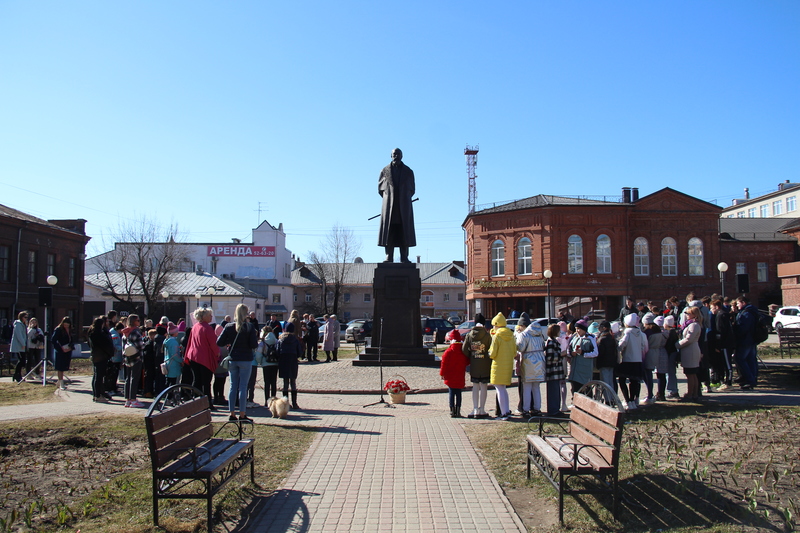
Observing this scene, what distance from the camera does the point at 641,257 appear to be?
149 feet

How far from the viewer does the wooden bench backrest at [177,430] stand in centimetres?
476

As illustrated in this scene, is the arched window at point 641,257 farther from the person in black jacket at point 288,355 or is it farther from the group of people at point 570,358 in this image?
the person in black jacket at point 288,355

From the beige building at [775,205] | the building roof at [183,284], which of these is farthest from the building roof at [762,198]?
the building roof at [183,284]

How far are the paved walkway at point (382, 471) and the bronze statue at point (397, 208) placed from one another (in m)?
6.96

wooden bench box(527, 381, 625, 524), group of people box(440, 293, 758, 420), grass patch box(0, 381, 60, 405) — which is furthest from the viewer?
grass patch box(0, 381, 60, 405)

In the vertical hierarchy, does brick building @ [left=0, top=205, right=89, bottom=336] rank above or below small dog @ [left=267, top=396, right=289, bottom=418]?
above

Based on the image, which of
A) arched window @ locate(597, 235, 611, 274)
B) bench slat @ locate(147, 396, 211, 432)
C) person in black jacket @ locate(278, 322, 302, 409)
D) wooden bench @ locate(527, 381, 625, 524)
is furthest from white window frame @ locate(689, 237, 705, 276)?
bench slat @ locate(147, 396, 211, 432)

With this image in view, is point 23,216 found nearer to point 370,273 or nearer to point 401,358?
point 401,358

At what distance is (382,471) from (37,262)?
36.5 m

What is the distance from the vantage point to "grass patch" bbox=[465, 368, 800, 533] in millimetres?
4902

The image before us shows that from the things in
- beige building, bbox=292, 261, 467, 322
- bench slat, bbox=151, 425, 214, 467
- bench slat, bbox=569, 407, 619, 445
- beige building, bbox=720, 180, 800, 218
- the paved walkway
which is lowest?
the paved walkway

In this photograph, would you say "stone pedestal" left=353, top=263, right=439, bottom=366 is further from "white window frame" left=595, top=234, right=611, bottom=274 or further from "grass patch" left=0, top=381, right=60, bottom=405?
"white window frame" left=595, top=234, right=611, bottom=274

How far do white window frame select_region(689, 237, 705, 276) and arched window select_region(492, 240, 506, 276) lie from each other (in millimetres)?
14027

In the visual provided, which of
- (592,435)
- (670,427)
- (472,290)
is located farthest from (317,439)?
(472,290)
